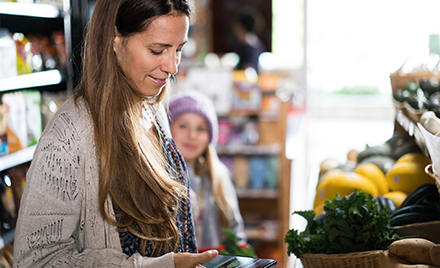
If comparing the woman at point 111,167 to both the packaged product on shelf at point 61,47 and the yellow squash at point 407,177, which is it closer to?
the yellow squash at point 407,177

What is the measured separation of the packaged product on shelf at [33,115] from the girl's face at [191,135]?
0.90 m

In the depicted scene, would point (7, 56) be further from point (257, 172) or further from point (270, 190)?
point (270, 190)

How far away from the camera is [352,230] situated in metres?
1.16

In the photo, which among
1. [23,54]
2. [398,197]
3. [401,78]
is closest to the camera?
[398,197]

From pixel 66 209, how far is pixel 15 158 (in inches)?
61.2

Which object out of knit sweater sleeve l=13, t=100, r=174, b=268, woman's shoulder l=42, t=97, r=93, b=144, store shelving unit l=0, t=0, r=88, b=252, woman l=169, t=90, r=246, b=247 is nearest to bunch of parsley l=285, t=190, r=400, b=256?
knit sweater sleeve l=13, t=100, r=174, b=268

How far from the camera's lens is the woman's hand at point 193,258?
113 centimetres

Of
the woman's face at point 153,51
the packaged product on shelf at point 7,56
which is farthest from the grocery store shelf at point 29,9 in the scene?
the woman's face at point 153,51

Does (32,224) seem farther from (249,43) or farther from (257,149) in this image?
(249,43)

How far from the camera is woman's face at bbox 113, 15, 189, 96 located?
1.22 m

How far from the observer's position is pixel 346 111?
9555mm

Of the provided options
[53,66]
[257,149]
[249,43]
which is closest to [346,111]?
[249,43]

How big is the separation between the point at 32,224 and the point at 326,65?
300 inches

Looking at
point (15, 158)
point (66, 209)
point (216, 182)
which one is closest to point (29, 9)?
point (15, 158)
